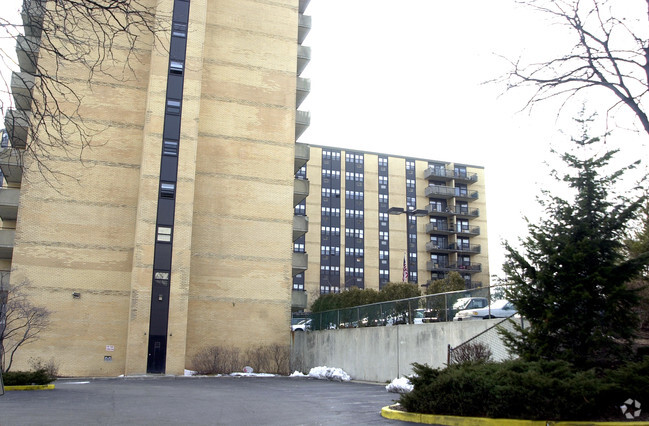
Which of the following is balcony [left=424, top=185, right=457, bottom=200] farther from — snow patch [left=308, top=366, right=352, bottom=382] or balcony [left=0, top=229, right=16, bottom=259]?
balcony [left=0, top=229, right=16, bottom=259]

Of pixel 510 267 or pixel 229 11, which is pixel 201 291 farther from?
pixel 510 267

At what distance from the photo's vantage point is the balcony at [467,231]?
88375mm

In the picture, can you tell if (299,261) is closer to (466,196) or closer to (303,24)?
(303,24)

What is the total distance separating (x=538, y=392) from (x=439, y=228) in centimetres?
8041

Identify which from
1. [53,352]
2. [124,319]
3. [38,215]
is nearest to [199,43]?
[38,215]

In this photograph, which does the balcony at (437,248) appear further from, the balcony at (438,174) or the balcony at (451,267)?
the balcony at (438,174)

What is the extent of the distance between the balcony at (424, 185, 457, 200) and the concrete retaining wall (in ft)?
183

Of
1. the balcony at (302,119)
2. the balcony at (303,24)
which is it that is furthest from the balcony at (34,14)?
the balcony at (303,24)

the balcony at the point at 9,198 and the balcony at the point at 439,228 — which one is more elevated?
the balcony at the point at 439,228

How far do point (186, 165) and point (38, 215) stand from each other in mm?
9097

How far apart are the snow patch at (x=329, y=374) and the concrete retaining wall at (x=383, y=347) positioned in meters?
0.56

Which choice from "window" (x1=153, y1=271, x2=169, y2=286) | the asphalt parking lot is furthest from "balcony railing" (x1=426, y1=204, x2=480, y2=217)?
the asphalt parking lot

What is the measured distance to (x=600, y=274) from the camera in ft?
41.4

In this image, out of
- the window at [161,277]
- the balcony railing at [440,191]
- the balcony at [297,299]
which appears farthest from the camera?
the balcony railing at [440,191]
